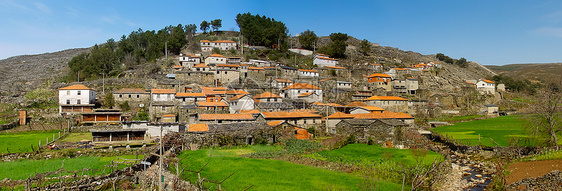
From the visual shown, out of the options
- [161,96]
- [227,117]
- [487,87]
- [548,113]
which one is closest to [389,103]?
[227,117]

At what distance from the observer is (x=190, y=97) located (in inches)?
1989

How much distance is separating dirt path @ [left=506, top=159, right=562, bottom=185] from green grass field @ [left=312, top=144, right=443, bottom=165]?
4.37 meters

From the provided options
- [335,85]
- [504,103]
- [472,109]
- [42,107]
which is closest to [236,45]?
[335,85]

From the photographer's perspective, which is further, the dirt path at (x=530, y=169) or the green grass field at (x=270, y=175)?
the dirt path at (x=530, y=169)

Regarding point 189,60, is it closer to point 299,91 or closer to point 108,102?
point 108,102

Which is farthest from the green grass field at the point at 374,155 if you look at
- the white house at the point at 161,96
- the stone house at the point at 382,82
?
the stone house at the point at 382,82

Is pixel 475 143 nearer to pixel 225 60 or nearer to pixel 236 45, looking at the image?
pixel 225 60

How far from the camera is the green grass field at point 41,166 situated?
62.6ft

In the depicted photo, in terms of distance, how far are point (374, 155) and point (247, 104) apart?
24.2 meters

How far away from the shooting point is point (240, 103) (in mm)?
47531

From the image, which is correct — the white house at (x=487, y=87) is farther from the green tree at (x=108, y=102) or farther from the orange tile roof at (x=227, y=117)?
the green tree at (x=108, y=102)

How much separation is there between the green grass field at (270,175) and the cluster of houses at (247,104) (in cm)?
850

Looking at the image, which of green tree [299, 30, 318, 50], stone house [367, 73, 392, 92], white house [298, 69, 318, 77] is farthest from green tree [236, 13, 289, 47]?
stone house [367, 73, 392, 92]

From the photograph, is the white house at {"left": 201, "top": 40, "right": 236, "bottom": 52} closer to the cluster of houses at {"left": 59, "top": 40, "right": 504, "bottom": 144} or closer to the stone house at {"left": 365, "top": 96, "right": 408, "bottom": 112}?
the cluster of houses at {"left": 59, "top": 40, "right": 504, "bottom": 144}
